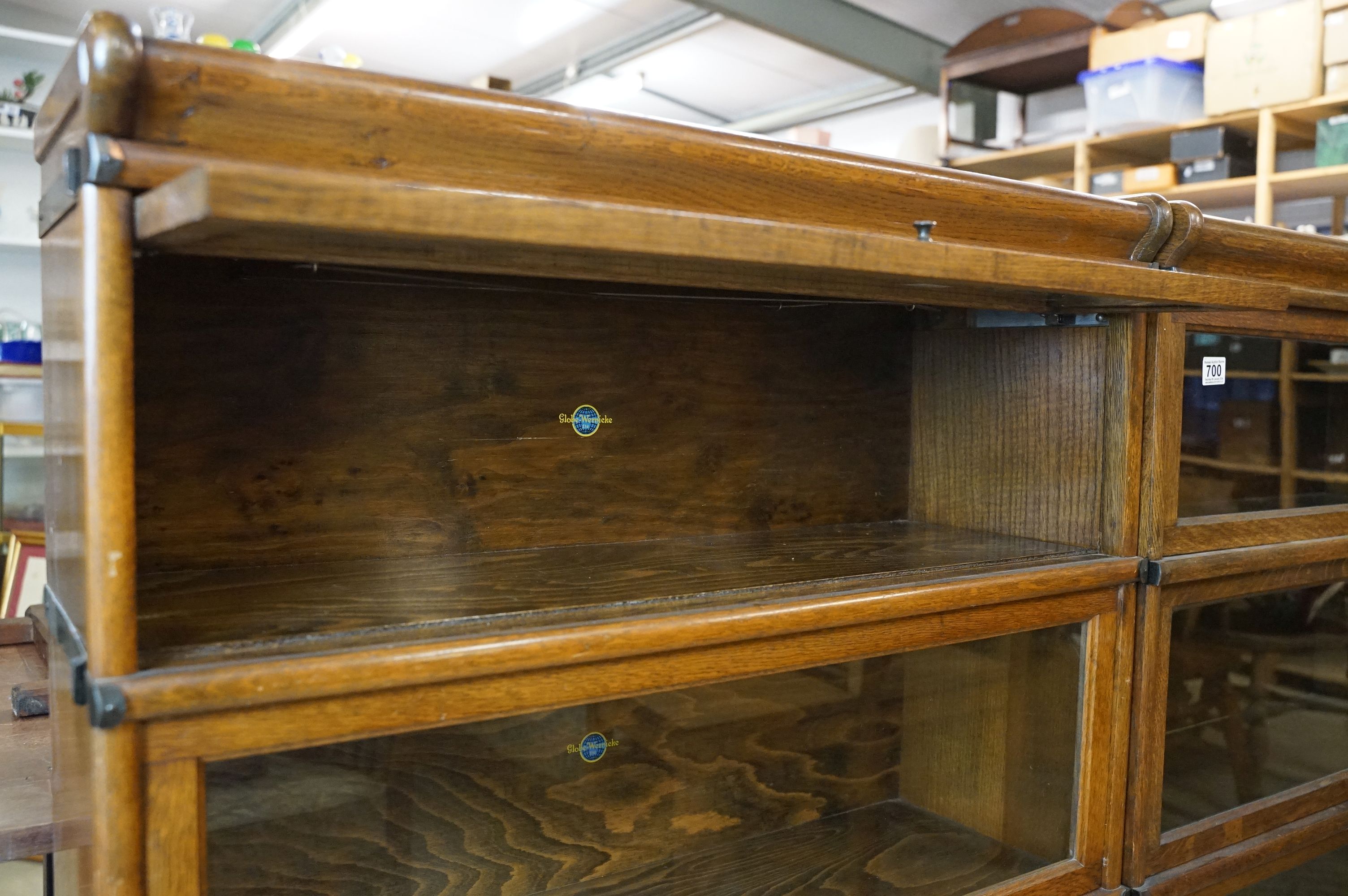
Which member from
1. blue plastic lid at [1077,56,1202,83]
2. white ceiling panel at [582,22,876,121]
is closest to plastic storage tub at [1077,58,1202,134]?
blue plastic lid at [1077,56,1202,83]

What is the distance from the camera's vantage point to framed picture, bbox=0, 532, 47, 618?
284 cm

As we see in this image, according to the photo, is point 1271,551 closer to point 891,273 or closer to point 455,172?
Answer: point 891,273

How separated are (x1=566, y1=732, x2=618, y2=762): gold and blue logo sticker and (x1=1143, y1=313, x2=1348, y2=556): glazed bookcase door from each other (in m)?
0.73

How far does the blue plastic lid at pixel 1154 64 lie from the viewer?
3.41 metres

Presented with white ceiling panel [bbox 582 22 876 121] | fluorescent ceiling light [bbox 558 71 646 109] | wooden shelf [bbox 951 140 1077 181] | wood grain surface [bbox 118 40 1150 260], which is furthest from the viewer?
fluorescent ceiling light [bbox 558 71 646 109]

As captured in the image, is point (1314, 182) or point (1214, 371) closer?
point (1214, 371)

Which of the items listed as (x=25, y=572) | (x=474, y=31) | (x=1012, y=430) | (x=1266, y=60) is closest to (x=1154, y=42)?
(x=1266, y=60)

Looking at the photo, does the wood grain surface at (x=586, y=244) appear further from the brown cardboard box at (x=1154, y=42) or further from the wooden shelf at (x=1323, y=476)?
the brown cardboard box at (x=1154, y=42)

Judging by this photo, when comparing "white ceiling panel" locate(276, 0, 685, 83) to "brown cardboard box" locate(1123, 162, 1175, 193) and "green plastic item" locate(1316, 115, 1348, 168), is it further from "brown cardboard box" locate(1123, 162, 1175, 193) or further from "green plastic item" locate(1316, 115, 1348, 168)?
"green plastic item" locate(1316, 115, 1348, 168)

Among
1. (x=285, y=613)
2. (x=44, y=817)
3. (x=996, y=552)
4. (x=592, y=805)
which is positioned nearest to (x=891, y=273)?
(x=996, y=552)

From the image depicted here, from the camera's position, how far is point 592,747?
1169 millimetres

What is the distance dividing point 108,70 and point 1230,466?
5.40ft

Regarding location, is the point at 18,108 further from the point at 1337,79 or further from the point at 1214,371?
the point at 1337,79

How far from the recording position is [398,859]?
1.10 meters
